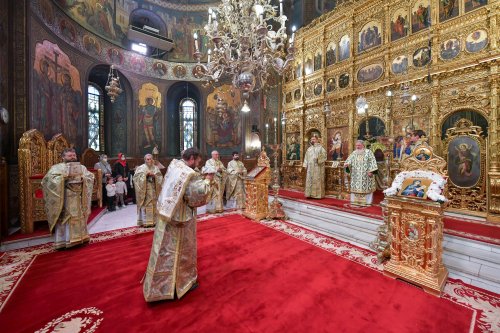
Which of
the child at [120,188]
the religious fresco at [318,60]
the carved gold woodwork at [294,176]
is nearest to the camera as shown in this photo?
the child at [120,188]

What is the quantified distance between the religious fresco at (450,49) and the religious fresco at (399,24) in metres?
1.48

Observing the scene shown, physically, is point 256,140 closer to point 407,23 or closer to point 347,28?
point 347,28

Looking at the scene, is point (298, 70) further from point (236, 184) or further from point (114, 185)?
point (114, 185)

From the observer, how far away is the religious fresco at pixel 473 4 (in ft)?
21.4

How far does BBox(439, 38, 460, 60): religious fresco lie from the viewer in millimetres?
6961

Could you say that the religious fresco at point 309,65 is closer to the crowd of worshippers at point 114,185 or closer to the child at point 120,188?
the crowd of worshippers at point 114,185

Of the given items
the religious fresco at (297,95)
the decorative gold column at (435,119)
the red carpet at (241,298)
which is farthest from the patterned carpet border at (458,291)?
the religious fresco at (297,95)

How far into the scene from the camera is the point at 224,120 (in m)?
14.4

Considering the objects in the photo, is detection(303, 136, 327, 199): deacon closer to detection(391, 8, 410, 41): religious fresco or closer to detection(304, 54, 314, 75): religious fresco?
detection(304, 54, 314, 75): religious fresco

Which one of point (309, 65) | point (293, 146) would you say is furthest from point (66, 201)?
point (309, 65)

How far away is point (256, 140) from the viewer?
1489 cm

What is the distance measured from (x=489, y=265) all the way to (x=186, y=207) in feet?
16.2

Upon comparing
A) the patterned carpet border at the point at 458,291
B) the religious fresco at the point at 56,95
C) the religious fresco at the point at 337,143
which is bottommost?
the patterned carpet border at the point at 458,291

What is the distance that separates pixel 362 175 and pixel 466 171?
9.77 ft
